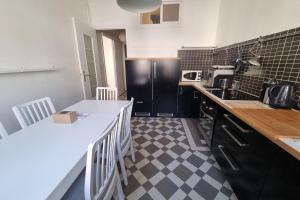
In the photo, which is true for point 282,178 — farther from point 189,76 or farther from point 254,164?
point 189,76

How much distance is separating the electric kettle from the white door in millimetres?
2855

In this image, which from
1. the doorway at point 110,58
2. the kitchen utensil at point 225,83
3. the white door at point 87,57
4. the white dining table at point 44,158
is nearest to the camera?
the white dining table at point 44,158

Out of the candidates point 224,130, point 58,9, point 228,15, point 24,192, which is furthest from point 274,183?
point 58,9

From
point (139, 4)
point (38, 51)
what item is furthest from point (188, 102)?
point (38, 51)

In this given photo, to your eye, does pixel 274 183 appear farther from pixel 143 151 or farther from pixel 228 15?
pixel 228 15

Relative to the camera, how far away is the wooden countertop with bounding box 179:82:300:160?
0.75m

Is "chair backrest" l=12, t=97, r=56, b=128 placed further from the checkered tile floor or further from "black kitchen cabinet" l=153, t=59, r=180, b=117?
"black kitchen cabinet" l=153, t=59, r=180, b=117

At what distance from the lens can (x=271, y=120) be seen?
961 mm

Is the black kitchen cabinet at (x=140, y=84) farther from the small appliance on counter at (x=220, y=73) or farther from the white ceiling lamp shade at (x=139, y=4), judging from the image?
the white ceiling lamp shade at (x=139, y=4)

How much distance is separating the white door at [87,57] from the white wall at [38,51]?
0.10m

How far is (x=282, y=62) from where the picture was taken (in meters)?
1.30

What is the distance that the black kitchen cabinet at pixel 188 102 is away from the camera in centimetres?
278

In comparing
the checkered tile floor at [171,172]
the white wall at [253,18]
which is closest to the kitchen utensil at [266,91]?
the white wall at [253,18]

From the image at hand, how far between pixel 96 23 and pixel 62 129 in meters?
2.79
